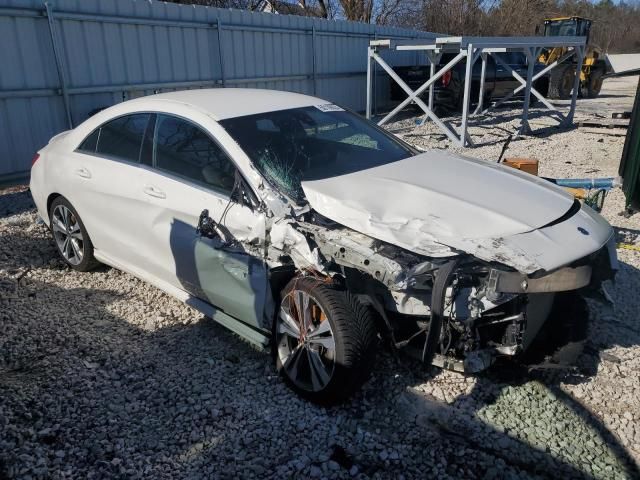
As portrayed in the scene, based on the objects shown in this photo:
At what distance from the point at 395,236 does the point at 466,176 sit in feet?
3.36

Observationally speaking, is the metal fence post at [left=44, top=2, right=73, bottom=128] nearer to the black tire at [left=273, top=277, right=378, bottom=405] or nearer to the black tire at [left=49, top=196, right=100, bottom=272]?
the black tire at [left=49, top=196, right=100, bottom=272]

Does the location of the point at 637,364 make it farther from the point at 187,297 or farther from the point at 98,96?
the point at 98,96

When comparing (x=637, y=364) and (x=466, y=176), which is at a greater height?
(x=466, y=176)

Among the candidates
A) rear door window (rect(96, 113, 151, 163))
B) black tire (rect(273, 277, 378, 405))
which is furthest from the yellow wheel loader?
black tire (rect(273, 277, 378, 405))

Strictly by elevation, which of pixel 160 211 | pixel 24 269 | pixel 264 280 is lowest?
pixel 24 269

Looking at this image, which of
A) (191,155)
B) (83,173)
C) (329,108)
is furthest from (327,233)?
(83,173)

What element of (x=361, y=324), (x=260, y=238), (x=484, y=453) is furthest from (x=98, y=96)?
(x=484, y=453)

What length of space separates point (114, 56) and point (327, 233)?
789cm

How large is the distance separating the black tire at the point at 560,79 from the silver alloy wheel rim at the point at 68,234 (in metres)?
19.6

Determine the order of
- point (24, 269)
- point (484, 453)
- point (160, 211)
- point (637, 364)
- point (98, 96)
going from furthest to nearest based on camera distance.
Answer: point (98, 96)
point (24, 269)
point (160, 211)
point (637, 364)
point (484, 453)

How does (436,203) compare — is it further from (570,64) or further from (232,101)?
(570,64)

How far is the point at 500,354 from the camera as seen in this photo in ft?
9.09

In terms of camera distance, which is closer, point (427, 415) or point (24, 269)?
point (427, 415)

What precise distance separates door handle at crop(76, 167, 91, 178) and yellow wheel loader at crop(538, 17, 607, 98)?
19.7m
